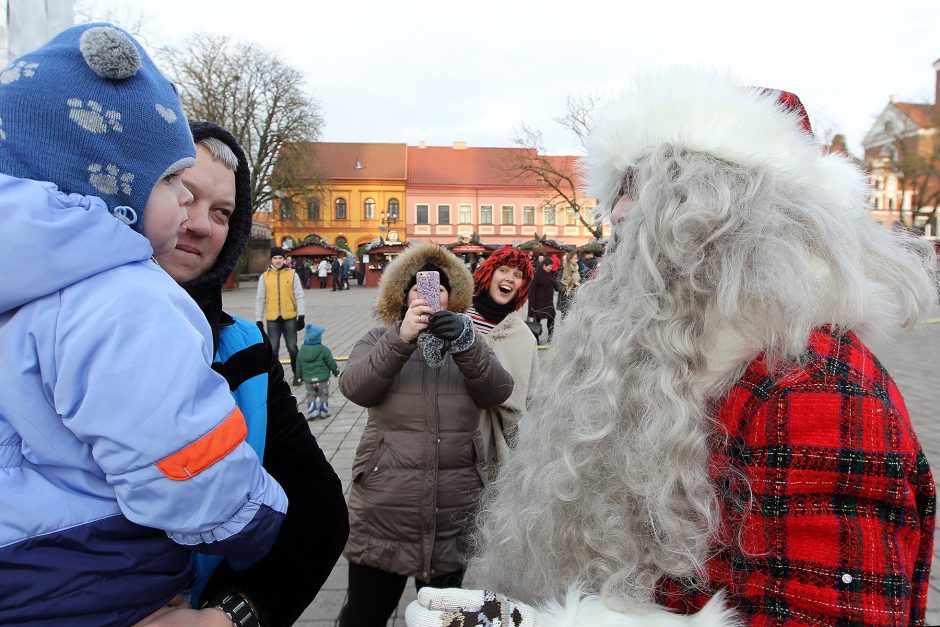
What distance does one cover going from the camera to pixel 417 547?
7.33 ft

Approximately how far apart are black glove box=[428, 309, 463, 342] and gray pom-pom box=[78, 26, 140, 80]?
1.44 m

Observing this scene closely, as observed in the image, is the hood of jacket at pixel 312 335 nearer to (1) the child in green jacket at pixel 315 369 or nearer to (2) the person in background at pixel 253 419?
(1) the child in green jacket at pixel 315 369

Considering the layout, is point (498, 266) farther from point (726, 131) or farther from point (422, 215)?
point (422, 215)

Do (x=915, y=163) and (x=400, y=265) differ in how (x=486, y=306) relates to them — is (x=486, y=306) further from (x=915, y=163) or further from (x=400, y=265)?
(x=915, y=163)

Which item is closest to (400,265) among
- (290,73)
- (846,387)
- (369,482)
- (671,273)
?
(369,482)

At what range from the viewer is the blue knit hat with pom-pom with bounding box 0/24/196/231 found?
89 cm

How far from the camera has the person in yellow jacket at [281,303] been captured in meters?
8.35

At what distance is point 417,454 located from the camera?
229 cm

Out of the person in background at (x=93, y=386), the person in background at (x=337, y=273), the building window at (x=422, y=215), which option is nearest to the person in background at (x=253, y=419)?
the person in background at (x=93, y=386)

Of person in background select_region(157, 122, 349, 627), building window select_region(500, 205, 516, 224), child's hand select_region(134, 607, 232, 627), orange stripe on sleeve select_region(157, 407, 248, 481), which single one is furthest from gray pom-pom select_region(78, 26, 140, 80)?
building window select_region(500, 205, 516, 224)

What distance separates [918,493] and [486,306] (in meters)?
2.51

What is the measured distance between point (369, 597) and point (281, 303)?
6.72 metres

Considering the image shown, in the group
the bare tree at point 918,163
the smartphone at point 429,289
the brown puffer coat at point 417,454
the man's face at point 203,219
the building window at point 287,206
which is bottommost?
the brown puffer coat at point 417,454

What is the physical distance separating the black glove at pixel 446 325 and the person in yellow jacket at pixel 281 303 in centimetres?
652
